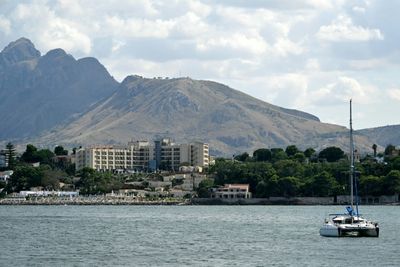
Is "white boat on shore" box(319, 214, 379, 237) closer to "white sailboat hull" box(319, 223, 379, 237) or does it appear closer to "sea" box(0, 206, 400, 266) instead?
"white sailboat hull" box(319, 223, 379, 237)

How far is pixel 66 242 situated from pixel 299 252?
2030cm

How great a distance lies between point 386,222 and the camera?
131 m

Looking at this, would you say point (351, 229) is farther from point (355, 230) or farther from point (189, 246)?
point (189, 246)

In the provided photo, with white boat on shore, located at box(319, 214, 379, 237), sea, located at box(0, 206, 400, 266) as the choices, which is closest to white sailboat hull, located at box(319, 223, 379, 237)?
white boat on shore, located at box(319, 214, 379, 237)

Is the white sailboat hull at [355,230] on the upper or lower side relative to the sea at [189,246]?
upper

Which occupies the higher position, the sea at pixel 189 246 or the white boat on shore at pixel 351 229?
the white boat on shore at pixel 351 229

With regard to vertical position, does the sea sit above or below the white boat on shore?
below

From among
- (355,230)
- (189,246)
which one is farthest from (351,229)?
(189,246)

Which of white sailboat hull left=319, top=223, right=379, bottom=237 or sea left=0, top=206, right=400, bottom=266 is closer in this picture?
sea left=0, top=206, right=400, bottom=266

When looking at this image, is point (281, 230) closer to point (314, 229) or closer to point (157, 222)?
point (314, 229)

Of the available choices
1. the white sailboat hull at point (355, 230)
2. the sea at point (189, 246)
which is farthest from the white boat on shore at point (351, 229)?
the sea at point (189, 246)

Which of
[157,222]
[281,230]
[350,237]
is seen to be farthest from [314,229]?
[157,222]

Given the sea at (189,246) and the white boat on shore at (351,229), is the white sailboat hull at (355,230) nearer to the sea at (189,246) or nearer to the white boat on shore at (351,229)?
the white boat on shore at (351,229)

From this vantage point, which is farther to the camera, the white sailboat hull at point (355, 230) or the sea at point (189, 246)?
the white sailboat hull at point (355, 230)
